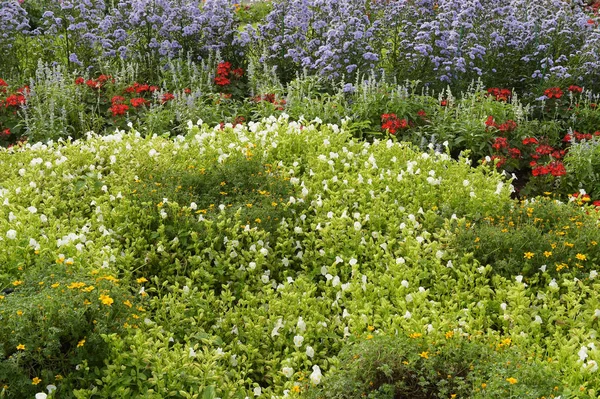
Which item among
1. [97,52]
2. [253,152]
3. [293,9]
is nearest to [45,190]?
[253,152]

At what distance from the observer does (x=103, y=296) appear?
3293 millimetres

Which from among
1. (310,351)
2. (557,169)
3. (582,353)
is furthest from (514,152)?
(310,351)

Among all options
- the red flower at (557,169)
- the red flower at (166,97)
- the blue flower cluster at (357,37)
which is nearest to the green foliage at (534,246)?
the red flower at (557,169)

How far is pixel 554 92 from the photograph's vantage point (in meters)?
7.05

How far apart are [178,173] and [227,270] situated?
1.00 metres

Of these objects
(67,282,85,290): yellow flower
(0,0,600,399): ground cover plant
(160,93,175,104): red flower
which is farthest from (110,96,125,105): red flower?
(67,282,85,290): yellow flower

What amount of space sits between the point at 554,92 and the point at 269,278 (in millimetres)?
4330

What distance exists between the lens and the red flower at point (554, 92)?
22.9ft

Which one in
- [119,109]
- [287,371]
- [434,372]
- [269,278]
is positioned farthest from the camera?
[119,109]

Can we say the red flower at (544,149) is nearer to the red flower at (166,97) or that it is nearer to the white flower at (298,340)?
the white flower at (298,340)

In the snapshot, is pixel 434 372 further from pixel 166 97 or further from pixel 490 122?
pixel 166 97

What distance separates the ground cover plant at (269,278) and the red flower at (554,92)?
2091 millimetres

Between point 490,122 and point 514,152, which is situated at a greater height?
point 490,122

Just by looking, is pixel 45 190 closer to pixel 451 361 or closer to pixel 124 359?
pixel 124 359
